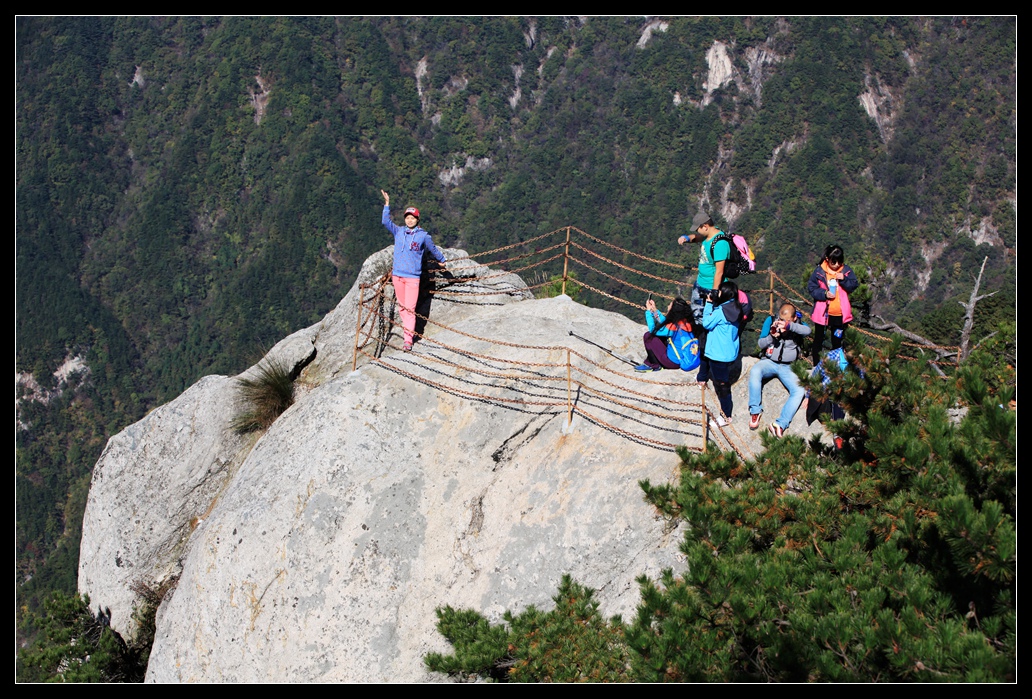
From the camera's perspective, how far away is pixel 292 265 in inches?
6599

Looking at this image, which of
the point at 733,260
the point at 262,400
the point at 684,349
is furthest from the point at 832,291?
the point at 262,400

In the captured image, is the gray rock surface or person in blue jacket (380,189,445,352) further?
person in blue jacket (380,189,445,352)

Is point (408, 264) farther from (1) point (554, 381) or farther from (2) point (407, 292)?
(1) point (554, 381)

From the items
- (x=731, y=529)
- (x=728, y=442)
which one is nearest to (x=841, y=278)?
(x=728, y=442)

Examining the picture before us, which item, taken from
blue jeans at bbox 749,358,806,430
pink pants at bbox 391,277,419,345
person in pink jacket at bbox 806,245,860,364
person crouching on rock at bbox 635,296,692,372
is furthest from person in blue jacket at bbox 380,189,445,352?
person in pink jacket at bbox 806,245,860,364

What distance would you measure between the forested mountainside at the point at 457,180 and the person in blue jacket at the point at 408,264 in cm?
11334

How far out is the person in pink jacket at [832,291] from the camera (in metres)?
10.4

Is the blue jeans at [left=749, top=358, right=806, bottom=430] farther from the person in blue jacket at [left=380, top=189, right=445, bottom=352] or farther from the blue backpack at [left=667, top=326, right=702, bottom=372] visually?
the person in blue jacket at [left=380, top=189, right=445, bottom=352]

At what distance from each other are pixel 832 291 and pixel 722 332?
4.24 feet

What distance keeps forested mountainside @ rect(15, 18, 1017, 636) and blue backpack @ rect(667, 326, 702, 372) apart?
114756 mm

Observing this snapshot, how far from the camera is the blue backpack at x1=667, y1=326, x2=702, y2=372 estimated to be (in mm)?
11312

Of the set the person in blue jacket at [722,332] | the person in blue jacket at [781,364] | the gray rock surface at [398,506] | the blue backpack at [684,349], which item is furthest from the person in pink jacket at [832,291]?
the blue backpack at [684,349]

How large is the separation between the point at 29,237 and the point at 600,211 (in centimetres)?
11010

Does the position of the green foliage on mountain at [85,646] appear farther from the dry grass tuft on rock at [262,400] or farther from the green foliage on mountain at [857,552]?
the green foliage on mountain at [857,552]
